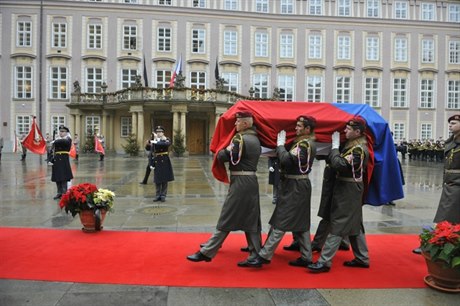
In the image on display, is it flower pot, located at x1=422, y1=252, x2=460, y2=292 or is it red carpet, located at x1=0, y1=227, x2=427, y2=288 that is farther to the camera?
red carpet, located at x1=0, y1=227, x2=427, y2=288

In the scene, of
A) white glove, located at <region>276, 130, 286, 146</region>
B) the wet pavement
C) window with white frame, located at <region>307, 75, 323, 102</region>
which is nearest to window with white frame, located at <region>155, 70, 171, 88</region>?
window with white frame, located at <region>307, 75, 323, 102</region>

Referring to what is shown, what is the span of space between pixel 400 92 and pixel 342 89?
21.0 ft

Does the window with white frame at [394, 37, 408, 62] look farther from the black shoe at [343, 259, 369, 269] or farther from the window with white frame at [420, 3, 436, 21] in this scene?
the black shoe at [343, 259, 369, 269]

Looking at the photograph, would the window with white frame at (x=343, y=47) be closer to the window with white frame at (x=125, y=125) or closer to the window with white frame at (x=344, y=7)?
the window with white frame at (x=344, y=7)

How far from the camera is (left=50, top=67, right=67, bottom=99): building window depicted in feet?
123

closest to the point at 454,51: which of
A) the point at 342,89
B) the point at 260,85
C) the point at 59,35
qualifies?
the point at 342,89

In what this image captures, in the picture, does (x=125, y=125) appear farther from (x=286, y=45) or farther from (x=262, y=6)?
(x=262, y=6)

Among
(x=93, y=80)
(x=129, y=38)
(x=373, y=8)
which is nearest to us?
(x=129, y=38)

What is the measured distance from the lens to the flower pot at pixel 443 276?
14.7ft

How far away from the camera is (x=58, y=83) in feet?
124

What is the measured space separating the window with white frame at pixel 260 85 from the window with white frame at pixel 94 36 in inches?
591

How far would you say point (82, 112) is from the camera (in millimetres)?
36406

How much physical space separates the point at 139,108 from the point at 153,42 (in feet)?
30.5

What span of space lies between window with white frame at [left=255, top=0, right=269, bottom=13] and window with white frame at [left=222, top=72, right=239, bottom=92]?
693cm
